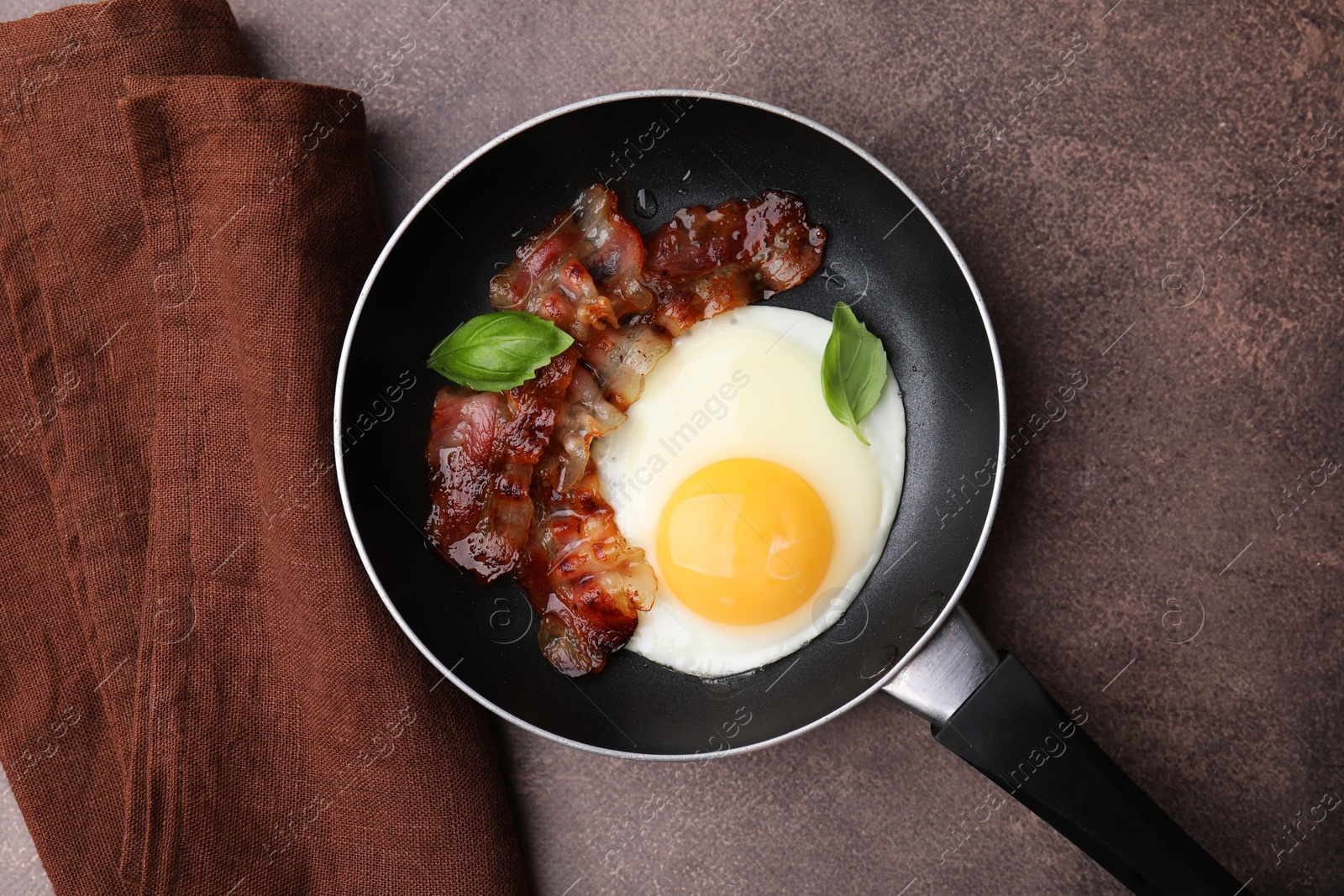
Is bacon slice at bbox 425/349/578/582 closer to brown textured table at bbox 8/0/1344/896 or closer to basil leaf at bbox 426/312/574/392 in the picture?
basil leaf at bbox 426/312/574/392

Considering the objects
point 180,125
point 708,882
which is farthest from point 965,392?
point 180,125

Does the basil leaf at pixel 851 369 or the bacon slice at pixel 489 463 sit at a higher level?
the bacon slice at pixel 489 463

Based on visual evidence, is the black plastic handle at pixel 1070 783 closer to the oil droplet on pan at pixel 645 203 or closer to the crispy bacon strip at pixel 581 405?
the crispy bacon strip at pixel 581 405

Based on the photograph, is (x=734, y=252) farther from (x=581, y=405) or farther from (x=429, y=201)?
(x=429, y=201)

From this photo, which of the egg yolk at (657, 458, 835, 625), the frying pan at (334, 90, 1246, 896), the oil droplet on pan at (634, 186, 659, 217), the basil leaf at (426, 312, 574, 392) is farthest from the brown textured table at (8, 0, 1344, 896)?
the basil leaf at (426, 312, 574, 392)

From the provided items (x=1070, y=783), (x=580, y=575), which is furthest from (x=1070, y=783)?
(x=580, y=575)

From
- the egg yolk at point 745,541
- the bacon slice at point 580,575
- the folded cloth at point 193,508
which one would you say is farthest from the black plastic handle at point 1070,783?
the folded cloth at point 193,508

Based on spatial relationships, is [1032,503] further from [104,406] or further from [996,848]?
[104,406]
